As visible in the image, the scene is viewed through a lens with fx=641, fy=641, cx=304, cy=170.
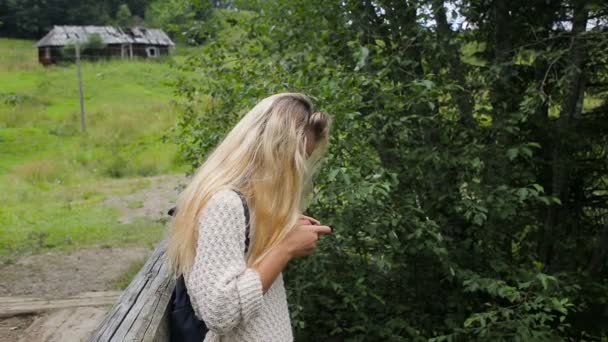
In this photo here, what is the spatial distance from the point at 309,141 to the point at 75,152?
21173 millimetres

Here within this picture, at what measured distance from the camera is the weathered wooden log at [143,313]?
1.95 m

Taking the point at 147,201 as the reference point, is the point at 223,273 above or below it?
above

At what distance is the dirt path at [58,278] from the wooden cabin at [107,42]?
130 feet

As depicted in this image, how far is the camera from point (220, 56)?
513 cm

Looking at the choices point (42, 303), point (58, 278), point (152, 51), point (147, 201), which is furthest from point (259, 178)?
point (152, 51)

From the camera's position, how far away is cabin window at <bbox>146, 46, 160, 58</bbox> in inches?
2167

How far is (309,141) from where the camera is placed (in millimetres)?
1884

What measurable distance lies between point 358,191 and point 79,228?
8.55 metres

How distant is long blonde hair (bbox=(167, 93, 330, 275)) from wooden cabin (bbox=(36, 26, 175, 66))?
4676cm

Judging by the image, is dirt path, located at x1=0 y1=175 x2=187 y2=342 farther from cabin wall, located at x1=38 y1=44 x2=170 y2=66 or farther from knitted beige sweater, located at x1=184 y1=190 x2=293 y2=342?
cabin wall, located at x1=38 y1=44 x2=170 y2=66

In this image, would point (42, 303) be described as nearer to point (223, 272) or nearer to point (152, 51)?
point (223, 272)

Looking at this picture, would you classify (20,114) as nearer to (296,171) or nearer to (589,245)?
(589,245)

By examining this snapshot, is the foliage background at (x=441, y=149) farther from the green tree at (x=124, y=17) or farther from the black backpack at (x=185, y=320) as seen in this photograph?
the green tree at (x=124, y=17)

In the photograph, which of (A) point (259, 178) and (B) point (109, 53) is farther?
(B) point (109, 53)
